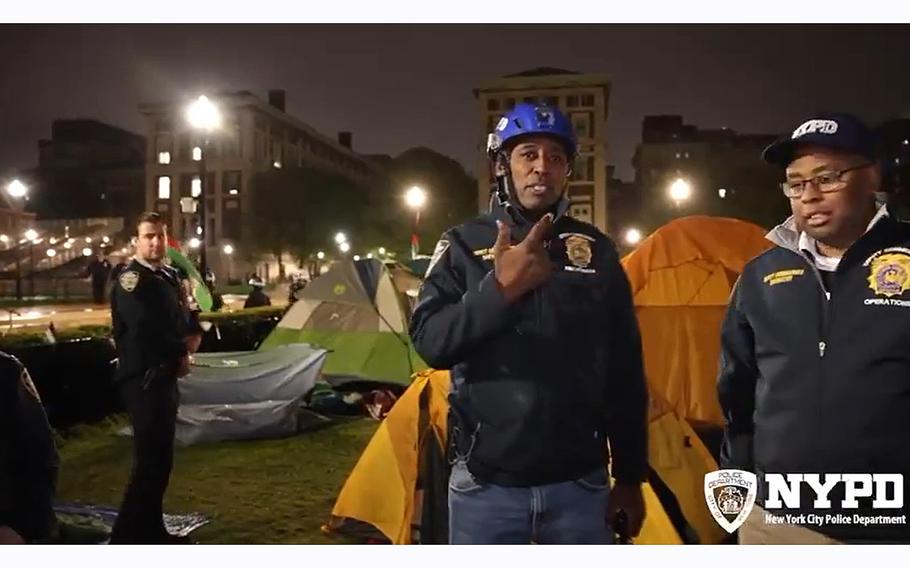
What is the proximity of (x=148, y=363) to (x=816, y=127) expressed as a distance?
2.48 m

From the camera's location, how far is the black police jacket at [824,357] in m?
2.20

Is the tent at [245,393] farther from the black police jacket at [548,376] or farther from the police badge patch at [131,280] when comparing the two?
the black police jacket at [548,376]

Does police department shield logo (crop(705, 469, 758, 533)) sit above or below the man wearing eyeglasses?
below

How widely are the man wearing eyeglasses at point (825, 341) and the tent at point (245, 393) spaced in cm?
206

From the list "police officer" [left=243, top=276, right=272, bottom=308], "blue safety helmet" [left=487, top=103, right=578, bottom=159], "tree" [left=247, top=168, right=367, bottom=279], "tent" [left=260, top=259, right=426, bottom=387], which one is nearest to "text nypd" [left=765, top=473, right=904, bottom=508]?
"blue safety helmet" [left=487, top=103, right=578, bottom=159]

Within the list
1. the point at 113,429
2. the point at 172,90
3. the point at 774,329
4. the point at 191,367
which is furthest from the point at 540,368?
the point at 172,90

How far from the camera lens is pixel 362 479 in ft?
10.6

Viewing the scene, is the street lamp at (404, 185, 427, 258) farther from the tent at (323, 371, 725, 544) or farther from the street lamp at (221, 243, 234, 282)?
the street lamp at (221, 243, 234, 282)

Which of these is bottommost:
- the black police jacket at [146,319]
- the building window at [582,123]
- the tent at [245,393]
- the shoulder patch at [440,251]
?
the tent at [245,393]

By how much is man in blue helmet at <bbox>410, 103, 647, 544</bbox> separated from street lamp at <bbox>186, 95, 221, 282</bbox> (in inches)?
49.4

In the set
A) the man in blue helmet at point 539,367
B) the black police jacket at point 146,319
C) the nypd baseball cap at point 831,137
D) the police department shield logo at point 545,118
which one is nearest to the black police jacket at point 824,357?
the nypd baseball cap at point 831,137

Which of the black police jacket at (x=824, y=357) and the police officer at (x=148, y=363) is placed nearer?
the black police jacket at (x=824, y=357)

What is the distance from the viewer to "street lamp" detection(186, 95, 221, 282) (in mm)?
3068
